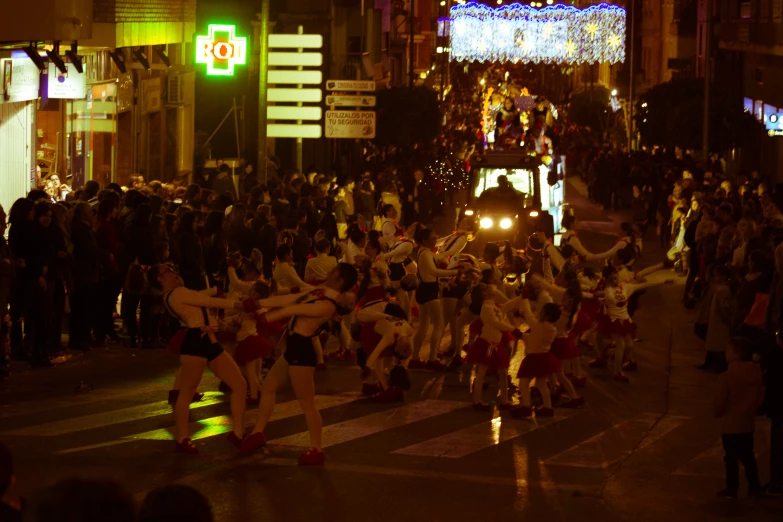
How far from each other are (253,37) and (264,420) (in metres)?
24.7

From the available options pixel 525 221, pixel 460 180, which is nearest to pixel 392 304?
pixel 525 221

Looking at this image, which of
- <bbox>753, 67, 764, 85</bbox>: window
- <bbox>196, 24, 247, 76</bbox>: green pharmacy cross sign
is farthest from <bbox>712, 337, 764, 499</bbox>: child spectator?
<bbox>753, 67, 764, 85</bbox>: window

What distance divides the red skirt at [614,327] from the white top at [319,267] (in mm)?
3209

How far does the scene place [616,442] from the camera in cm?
1238

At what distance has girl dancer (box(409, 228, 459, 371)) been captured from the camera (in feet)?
51.8

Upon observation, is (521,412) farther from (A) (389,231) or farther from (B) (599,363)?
(A) (389,231)

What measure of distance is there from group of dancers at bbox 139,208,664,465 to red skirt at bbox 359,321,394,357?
0.4 inches

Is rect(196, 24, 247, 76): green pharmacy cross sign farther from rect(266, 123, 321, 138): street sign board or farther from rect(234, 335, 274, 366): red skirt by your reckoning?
rect(234, 335, 274, 366): red skirt

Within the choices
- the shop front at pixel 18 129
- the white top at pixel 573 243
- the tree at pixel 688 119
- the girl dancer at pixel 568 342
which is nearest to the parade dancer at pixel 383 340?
the girl dancer at pixel 568 342

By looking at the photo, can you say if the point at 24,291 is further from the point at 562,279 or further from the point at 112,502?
Answer: the point at 112,502

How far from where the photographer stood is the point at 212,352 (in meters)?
11.2

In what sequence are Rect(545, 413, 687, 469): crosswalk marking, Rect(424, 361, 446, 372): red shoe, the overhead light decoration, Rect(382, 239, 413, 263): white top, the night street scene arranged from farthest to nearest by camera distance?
the overhead light decoration, Rect(382, 239, 413, 263): white top, Rect(424, 361, 446, 372): red shoe, Rect(545, 413, 687, 469): crosswalk marking, the night street scene

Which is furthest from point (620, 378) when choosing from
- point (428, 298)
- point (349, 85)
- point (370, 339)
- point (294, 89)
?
point (349, 85)

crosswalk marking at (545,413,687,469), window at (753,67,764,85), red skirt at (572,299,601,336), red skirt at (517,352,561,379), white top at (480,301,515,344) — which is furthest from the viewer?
window at (753,67,764,85)
